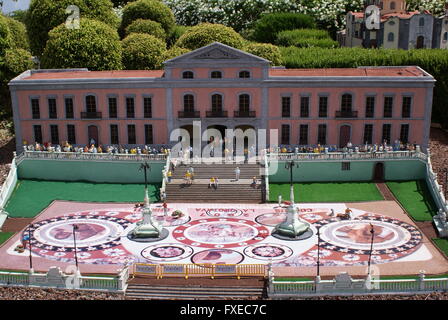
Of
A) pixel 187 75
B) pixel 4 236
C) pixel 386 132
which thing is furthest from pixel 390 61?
pixel 4 236

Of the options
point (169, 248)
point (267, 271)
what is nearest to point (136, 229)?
point (169, 248)

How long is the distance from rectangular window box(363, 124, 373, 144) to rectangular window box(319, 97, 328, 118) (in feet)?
13.4

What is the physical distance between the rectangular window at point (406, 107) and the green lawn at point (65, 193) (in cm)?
2416

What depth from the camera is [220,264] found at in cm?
4003

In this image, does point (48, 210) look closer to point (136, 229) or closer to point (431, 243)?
point (136, 229)

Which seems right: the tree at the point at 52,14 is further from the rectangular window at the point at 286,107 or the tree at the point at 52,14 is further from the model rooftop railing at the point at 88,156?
the rectangular window at the point at 286,107

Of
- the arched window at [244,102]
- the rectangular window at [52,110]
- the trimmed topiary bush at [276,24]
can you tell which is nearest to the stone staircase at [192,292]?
the arched window at [244,102]

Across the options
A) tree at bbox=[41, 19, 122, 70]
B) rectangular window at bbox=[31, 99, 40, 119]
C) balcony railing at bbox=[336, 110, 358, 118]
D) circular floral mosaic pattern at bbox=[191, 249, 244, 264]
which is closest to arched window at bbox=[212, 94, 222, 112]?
balcony railing at bbox=[336, 110, 358, 118]

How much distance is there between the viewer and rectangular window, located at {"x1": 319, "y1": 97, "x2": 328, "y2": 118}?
2309 inches

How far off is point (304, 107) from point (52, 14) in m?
35.7

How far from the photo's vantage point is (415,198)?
173ft

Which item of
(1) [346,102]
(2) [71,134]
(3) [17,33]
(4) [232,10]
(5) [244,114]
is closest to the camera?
(1) [346,102]

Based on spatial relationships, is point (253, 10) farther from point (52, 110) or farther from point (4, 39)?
point (52, 110)

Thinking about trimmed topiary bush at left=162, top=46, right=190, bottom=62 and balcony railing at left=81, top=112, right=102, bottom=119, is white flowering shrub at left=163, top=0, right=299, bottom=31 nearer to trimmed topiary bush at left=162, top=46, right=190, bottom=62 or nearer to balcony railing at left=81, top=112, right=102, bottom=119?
trimmed topiary bush at left=162, top=46, right=190, bottom=62
